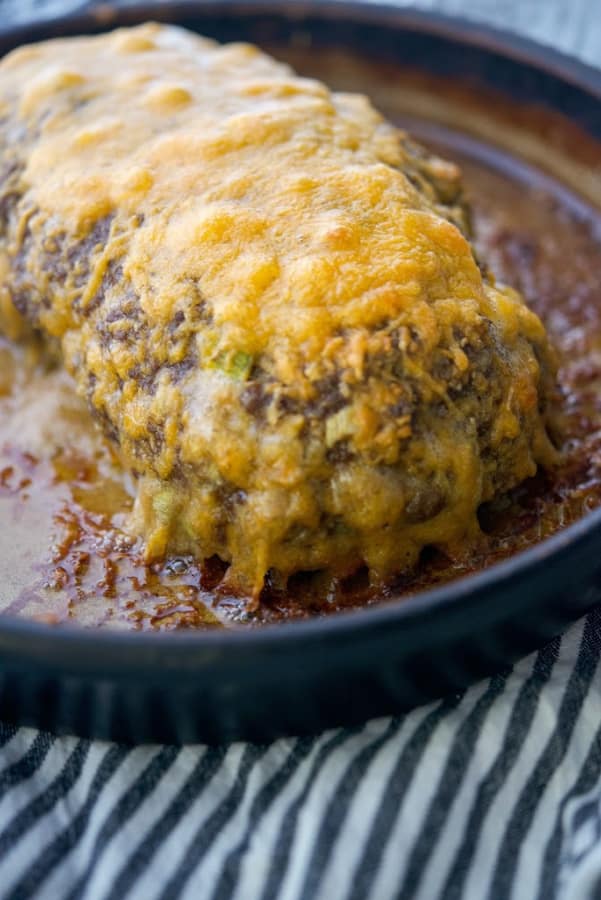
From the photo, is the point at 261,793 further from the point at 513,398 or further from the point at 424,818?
the point at 513,398

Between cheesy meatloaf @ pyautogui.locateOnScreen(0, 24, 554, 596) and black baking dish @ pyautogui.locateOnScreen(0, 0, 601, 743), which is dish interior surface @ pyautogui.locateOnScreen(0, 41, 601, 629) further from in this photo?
black baking dish @ pyautogui.locateOnScreen(0, 0, 601, 743)

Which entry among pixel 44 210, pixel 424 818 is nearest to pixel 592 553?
pixel 424 818

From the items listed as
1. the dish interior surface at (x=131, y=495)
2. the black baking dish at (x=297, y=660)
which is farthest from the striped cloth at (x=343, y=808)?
the dish interior surface at (x=131, y=495)

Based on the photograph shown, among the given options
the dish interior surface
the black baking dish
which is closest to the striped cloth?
the black baking dish

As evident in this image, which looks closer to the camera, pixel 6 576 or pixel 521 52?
pixel 6 576

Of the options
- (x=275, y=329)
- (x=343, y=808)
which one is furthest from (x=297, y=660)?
(x=275, y=329)

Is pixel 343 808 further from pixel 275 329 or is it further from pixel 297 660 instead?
pixel 275 329
